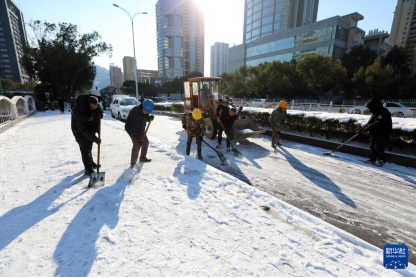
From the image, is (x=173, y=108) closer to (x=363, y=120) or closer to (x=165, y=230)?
(x=363, y=120)

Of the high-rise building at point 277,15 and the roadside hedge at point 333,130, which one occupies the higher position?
the high-rise building at point 277,15

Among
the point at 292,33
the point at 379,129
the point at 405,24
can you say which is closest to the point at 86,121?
the point at 379,129

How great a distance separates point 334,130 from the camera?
657 cm

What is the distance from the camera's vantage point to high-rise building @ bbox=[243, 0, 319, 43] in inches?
2429

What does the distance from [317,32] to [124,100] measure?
46.8 m

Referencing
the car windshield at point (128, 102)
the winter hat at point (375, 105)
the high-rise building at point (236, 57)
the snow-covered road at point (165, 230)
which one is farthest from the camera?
the high-rise building at point (236, 57)

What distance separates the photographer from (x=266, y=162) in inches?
200

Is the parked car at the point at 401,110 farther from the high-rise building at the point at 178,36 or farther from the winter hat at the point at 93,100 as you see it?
the high-rise building at the point at 178,36

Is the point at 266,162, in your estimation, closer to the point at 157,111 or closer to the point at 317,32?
the point at 157,111

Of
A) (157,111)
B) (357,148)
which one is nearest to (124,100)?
(157,111)

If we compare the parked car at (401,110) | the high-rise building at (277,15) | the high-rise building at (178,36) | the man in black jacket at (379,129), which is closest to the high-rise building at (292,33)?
the high-rise building at (277,15)

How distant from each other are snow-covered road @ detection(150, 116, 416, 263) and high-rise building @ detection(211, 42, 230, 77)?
172555mm

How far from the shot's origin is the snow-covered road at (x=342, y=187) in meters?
2.64

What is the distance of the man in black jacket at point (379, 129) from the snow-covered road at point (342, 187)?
0.35m
